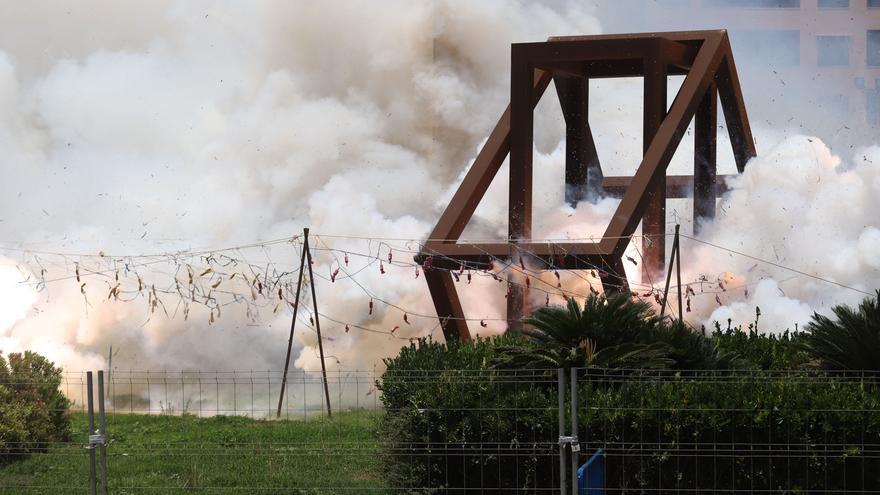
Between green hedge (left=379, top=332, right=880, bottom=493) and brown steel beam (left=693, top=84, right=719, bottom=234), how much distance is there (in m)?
11.3

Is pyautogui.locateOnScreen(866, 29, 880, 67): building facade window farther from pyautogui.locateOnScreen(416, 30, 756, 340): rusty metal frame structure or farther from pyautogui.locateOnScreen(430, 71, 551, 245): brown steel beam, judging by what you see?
pyautogui.locateOnScreen(430, 71, 551, 245): brown steel beam

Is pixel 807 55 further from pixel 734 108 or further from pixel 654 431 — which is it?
pixel 654 431

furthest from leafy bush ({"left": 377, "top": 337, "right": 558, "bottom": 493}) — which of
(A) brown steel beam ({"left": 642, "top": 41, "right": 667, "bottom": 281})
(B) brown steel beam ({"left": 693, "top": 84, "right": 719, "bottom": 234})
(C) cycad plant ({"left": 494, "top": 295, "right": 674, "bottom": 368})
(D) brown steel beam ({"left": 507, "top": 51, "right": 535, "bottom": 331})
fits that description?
(B) brown steel beam ({"left": 693, "top": 84, "right": 719, "bottom": 234})

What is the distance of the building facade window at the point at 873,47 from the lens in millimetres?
37031

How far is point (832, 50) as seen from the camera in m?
36.8

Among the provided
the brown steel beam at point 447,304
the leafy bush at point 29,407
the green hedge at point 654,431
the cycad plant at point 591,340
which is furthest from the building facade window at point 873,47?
the green hedge at point 654,431

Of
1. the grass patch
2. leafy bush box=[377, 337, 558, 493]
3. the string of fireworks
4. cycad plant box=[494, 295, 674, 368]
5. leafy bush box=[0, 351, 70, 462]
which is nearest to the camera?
leafy bush box=[377, 337, 558, 493]

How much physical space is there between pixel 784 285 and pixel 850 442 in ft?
45.7

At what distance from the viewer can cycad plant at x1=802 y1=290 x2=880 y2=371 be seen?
12734mm

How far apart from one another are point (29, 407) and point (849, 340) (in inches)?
304

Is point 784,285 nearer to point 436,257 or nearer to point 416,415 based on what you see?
point 436,257

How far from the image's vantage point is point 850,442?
1112cm

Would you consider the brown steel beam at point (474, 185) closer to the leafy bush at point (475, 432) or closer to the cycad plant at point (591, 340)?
the cycad plant at point (591, 340)

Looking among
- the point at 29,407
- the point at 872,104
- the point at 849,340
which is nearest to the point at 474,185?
the point at 29,407
